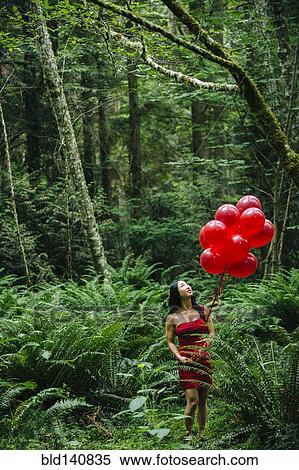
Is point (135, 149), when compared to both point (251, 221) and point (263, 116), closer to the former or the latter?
point (263, 116)

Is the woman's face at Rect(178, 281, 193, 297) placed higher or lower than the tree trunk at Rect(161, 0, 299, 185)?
lower

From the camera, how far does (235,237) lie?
405 centimetres

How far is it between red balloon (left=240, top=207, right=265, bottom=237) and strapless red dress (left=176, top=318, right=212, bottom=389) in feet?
3.41

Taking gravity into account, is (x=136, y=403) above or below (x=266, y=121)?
below

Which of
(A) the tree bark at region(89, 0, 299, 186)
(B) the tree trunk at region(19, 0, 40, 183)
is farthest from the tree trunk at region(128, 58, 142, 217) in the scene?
(A) the tree bark at region(89, 0, 299, 186)

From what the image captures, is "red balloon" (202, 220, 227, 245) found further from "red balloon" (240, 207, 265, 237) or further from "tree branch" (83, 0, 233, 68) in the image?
"tree branch" (83, 0, 233, 68)

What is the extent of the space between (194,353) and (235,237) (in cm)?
113

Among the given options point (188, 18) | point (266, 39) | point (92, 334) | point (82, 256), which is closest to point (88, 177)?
point (82, 256)

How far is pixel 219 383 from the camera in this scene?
15.2ft

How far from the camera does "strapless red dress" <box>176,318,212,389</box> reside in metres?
4.53

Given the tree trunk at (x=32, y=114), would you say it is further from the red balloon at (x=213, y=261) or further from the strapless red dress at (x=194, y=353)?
the red balloon at (x=213, y=261)

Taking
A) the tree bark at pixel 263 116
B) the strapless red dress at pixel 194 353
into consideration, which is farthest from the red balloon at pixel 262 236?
the strapless red dress at pixel 194 353

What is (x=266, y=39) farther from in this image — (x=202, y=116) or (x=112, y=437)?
(x=112, y=437)

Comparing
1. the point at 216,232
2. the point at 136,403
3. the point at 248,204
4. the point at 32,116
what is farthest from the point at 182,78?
the point at 32,116
